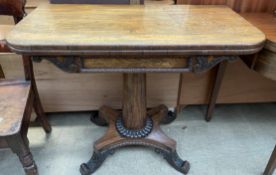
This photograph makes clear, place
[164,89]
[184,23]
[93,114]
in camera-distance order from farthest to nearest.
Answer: [93,114] < [164,89] < [184,23]

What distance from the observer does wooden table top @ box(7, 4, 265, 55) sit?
705 millimetres

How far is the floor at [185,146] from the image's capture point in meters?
1.20

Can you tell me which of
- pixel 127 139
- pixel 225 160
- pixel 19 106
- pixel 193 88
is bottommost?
pixel 225 160

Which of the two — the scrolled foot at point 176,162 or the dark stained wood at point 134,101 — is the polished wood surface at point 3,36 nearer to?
the dark stained wood at point 134,101

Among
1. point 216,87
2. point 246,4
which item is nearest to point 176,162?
point 216,87

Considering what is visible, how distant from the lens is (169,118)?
4.90 ft

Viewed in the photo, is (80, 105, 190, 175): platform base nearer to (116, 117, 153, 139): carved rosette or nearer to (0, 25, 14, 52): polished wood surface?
(116, 117, 153, 139): carved rosette

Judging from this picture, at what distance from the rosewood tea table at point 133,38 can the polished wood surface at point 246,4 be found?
17 centimetres

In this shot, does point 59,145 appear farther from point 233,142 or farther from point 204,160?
point 233,142

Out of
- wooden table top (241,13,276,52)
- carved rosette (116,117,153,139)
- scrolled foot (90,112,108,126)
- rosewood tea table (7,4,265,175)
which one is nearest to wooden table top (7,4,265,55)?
rosewood tea table (7,4,265,175)

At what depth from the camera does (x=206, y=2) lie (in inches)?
46.6

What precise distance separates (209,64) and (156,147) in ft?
1.93

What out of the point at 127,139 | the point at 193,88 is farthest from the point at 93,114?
the point at 193,88

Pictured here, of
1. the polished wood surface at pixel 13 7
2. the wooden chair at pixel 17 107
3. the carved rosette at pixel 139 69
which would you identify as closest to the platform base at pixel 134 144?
the wooden chair at pixel 17 107
